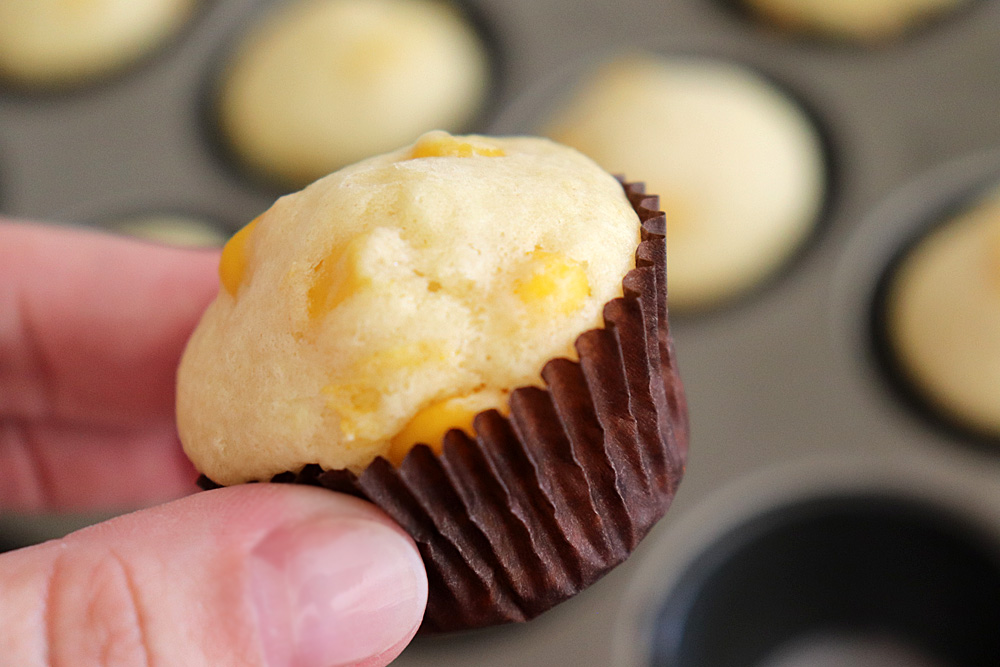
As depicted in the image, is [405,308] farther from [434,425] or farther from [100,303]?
[100,303]

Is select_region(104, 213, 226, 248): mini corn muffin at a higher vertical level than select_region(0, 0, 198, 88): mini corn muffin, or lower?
lower

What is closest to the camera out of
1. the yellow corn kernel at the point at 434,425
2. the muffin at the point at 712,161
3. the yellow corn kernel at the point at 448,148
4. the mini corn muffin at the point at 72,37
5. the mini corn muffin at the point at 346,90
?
the yellow corn kernel at the point at 434,425

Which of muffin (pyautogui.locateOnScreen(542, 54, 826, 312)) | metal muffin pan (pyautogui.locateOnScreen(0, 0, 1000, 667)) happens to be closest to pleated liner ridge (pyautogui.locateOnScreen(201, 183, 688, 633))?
metal muffin pan (pyautogui.locateOnScreen(0, 0, 1000, 667))

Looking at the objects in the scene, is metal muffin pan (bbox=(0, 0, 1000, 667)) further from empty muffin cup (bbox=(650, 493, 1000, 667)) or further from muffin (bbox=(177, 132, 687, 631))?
muffin (bbox=(177, 132, 687, 631))

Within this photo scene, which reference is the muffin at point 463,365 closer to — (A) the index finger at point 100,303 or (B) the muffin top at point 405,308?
(B) the muffin top at point 405,308

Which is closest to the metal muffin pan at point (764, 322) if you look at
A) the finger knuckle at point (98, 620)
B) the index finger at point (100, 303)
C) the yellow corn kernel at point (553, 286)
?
the index finger at point (100, 303)

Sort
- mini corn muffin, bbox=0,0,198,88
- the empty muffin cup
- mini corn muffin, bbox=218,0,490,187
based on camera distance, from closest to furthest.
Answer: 1. the empty muffin cup
2. mini corn muffin, bbox=218,0,490,187
3. mini corn muffin, bbox=0,0,198,88

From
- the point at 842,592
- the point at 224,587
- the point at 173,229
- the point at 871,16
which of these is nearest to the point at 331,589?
the point at 224,587
